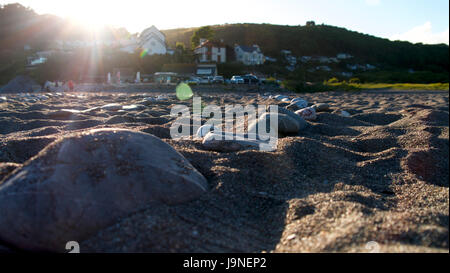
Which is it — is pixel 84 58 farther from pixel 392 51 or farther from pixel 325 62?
pixel 392 51

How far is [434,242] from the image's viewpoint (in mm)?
1329

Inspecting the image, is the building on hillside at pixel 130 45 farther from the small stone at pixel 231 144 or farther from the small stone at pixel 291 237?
the small stone at pixel 291 237

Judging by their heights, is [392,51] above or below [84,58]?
above

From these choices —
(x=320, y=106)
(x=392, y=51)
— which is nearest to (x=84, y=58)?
(x=320, y=106)

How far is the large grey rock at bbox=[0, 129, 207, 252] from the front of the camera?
1596 millimetres

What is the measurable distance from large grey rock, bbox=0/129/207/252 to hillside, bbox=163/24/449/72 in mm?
54289

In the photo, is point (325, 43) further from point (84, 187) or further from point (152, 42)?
point (84, 187)

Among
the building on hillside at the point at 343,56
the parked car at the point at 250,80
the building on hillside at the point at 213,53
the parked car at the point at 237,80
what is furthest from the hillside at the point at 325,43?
the parked car at the point at 237,80

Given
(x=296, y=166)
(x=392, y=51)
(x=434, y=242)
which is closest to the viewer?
(x=434, y=242)

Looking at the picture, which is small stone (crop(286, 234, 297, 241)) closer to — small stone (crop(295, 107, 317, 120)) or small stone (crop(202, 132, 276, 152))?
small stone (crop(202, 132, 276, 152))

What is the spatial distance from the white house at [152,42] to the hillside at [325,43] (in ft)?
60.0

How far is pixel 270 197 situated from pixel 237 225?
451mm

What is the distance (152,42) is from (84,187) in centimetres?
3679

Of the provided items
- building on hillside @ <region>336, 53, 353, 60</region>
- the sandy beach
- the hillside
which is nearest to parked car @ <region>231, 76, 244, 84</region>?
the sandy beach
